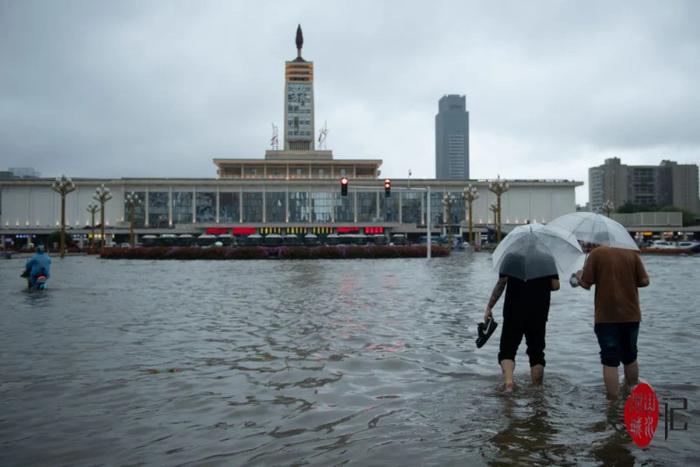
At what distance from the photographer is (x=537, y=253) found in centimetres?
684

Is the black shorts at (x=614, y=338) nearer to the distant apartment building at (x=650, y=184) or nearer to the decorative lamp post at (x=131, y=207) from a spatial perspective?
the decorative lamp post at (x=131, y=207)

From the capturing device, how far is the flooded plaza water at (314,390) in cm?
502

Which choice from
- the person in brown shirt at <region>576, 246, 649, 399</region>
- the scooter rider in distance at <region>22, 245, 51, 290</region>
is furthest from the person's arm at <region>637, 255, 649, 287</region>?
the scooter rider in distance at <region>22, 245, 51, 290</region>

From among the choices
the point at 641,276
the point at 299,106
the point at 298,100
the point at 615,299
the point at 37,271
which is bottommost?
the point at 37,271

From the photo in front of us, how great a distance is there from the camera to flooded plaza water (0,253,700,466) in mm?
5020

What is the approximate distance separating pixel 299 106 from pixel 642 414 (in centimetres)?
12628

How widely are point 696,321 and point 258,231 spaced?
102m

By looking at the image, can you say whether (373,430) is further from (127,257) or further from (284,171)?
(284,171)

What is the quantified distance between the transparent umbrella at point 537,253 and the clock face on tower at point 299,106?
122 meters

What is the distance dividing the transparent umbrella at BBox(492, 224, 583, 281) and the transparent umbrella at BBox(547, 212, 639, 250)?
0.17 metres

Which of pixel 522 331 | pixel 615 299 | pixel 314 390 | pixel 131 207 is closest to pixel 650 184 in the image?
pixel 131 207

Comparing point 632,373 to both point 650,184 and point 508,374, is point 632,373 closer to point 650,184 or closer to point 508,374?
point 508,374

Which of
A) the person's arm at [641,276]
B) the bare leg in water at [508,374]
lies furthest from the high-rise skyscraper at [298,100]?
the person's arm at [641,276]

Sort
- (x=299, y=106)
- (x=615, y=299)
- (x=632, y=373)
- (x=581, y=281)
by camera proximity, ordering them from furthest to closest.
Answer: (x=299, y=106) < (x=632, y=373) < (x=581, y=281) < (x=615, y=299)
